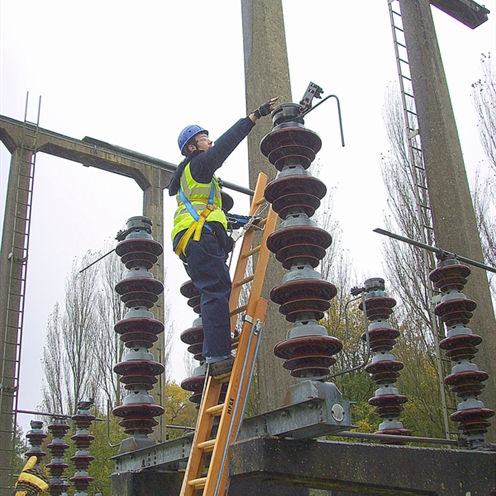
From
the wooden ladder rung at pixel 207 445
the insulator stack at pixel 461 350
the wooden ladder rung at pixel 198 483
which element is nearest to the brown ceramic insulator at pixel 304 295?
the wooden ladder rung at pixel 207 445

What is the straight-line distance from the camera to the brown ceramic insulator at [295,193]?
13.7 feet

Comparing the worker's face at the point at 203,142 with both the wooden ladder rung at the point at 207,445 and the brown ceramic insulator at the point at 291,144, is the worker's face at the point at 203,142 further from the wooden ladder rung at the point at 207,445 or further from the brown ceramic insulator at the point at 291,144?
the wooden ladder rung at the point at 207,445

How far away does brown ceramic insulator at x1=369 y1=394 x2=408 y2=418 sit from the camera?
698 cm

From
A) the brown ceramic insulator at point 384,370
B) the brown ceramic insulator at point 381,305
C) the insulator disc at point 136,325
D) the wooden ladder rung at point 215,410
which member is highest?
the brown ceramic insulator at point 381,305

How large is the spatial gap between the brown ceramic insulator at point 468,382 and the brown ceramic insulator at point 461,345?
0.19m

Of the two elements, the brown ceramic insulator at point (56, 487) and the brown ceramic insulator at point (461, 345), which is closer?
the brown ceramic insulator at point (461, 345)

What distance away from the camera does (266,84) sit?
19.0 feet

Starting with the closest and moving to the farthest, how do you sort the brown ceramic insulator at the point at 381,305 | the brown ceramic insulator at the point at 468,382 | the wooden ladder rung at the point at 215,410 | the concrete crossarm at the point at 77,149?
the wooden ladder rung at the point at 215,410, the brown ceramic insulator at the point at 468,382, the brown ceramic insulator at the point at 381,305, the concrete crossarm at the point at 77,149

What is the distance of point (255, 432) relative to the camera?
12.4 ft

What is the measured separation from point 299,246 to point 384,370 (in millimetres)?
3563

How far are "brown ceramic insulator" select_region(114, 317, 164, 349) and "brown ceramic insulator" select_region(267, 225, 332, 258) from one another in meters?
1.66

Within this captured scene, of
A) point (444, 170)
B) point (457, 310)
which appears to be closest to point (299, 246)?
point (457, 310)

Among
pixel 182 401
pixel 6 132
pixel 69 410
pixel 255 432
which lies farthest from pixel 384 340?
pixel 182 401

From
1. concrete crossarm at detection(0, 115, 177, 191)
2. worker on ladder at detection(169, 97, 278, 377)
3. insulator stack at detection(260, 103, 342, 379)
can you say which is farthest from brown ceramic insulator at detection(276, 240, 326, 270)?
concrete crossarm at detection(0, 115, 177, 191)
